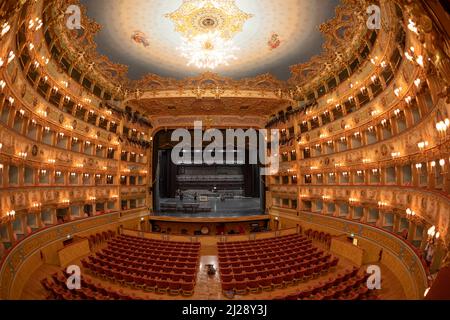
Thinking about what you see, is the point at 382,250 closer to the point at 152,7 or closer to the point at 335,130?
the point at 335,130

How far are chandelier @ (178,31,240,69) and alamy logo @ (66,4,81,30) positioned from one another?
258 inches

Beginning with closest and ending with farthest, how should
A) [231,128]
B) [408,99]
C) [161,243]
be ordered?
[408,99]
[161,243]
[231,128]

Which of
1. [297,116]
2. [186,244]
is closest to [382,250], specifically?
[186,244]

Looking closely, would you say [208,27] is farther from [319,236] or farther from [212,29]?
[319,236]

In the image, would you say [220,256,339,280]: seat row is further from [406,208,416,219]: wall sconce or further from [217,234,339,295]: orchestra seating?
[406,208,416,219]: wall sconce

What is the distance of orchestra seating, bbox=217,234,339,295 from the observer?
42.1ft

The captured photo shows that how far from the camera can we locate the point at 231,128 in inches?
1260

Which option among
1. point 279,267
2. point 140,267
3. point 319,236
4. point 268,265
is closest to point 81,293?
point 140,267

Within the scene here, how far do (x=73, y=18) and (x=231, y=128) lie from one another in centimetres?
1967

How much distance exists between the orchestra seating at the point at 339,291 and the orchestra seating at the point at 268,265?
1.76 meters

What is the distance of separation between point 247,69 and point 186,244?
16.1m

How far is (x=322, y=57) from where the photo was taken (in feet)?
68.9

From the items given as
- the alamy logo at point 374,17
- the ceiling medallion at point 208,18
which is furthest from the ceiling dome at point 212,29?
the alamy logo at point 374,17


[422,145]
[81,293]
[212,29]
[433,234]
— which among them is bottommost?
[81,293]
